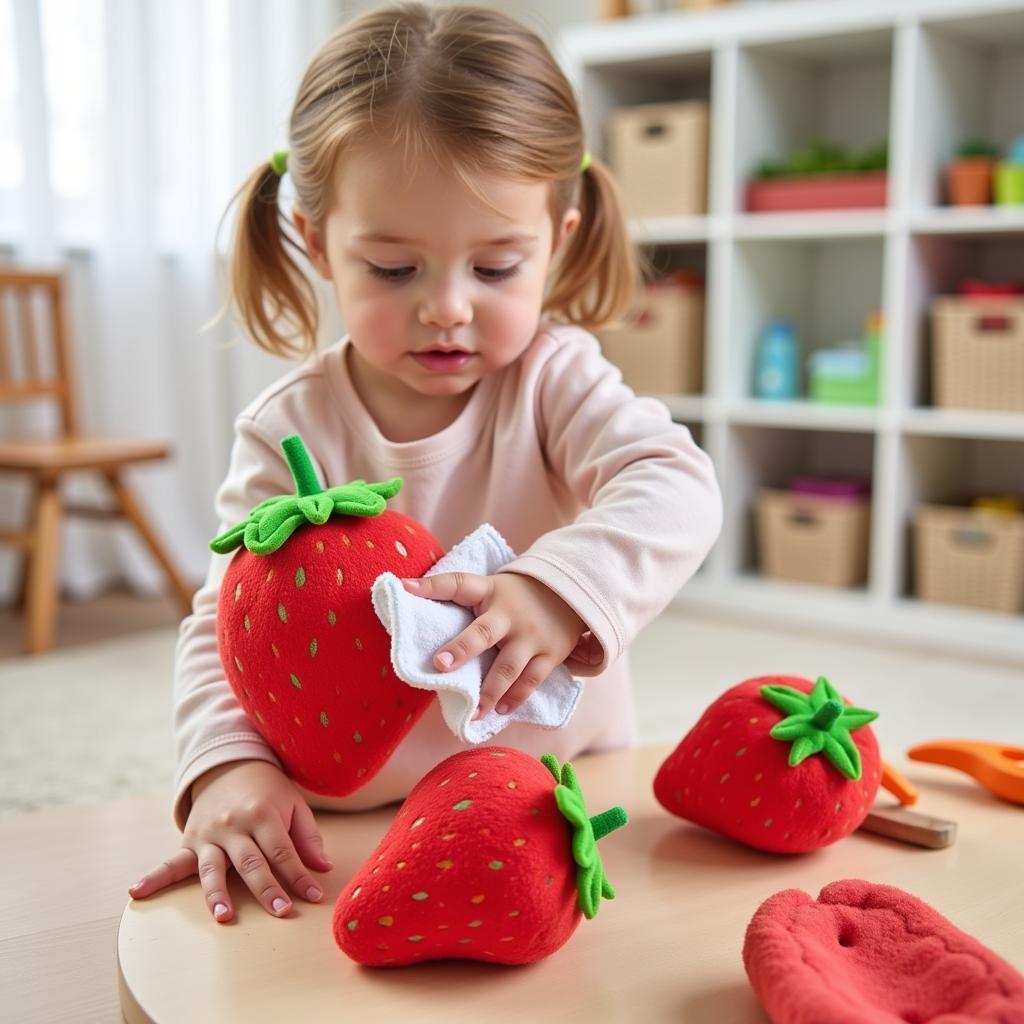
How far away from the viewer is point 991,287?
2182mm

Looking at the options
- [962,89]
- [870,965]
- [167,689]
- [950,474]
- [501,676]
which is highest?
[962,89]

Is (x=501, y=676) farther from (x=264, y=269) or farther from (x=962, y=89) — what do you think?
(x=962, y=89)

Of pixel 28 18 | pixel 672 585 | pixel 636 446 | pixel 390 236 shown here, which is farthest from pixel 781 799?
pixel 28 18

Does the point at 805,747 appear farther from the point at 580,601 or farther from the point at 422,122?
the point at 422,122

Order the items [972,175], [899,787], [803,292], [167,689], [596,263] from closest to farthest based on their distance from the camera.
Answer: [899,787] < [596,263] < [167,689] < [972,175] < [803,292]

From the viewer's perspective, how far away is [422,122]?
0.73 metres

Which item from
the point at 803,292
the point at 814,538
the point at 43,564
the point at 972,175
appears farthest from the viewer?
the point at 803,292

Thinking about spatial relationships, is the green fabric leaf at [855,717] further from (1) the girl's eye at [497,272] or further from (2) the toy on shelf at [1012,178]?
(2) the toy on shelf at [1012,178]

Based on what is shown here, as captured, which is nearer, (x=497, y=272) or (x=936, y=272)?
(x=497, y=272)

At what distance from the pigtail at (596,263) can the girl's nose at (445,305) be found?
24 centimetres

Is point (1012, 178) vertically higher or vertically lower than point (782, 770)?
higher

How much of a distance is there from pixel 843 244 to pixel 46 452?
5.53 feet

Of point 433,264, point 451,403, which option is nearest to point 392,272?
point 433,264

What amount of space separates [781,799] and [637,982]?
15cm
